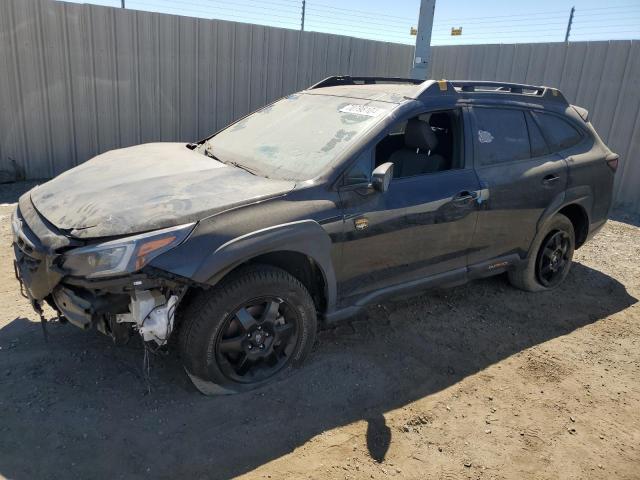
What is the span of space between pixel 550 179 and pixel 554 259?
0.90m

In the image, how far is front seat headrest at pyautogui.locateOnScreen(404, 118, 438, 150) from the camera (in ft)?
12.9

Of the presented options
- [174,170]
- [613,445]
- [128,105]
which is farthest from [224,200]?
[128,105]

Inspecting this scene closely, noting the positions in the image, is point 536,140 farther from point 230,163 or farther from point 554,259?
point 230,163

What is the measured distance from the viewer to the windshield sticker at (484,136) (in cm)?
410

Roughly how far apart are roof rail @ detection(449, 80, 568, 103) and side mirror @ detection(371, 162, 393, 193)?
1.28m

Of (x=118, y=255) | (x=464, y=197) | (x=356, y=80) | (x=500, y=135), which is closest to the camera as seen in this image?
(x=118, y=255)

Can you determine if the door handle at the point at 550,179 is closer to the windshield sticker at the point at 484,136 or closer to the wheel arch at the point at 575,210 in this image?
the wheel arch at the point at 575,210

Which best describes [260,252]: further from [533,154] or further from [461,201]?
[533,154]

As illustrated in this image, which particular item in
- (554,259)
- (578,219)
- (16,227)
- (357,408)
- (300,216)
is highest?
(300,216)

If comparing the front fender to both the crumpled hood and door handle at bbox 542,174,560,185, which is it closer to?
the crumpled hood

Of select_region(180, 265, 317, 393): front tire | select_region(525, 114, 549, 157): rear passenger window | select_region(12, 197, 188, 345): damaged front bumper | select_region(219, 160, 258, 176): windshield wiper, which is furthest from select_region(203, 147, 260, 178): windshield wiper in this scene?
select_region(525, 114, 549, 157): rear passenger window

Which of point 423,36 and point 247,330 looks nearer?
point 247,330

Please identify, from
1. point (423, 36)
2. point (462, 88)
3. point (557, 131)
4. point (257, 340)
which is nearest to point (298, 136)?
point (462, 88)

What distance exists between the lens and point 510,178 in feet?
13.8
